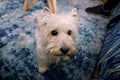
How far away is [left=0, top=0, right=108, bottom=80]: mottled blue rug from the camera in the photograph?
1.70m

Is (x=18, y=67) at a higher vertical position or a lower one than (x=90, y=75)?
higher

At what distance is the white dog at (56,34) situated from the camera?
4.51 feet

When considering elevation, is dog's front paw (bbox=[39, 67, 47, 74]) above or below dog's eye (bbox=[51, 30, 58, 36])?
below

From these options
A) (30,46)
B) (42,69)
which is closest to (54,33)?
(42,69)

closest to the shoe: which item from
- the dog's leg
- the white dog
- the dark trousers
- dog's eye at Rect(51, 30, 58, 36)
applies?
the dark trousers

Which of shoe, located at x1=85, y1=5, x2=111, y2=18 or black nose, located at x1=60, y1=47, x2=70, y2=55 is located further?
shoe, located at x1=85, y1=5, x2=111, y2=18

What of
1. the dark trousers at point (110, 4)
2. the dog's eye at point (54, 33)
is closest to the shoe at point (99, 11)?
the dark trousers at point (110, 4)

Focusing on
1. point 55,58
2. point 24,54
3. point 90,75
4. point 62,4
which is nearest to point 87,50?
point 90,75

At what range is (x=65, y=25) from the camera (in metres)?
1.41

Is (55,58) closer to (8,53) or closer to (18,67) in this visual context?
(18,67)

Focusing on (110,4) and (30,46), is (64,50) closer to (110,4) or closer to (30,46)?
(30,46)

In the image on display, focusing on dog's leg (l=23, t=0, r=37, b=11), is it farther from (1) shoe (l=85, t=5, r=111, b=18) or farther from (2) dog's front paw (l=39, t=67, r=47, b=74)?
(2) dog's front paw (l=39, t=67, r=47, b=74)

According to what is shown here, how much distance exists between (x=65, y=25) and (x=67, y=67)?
1.69ft

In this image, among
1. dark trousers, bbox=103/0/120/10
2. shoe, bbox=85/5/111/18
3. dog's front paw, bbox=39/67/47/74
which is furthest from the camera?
shoe, bbox=85/5/111/18
